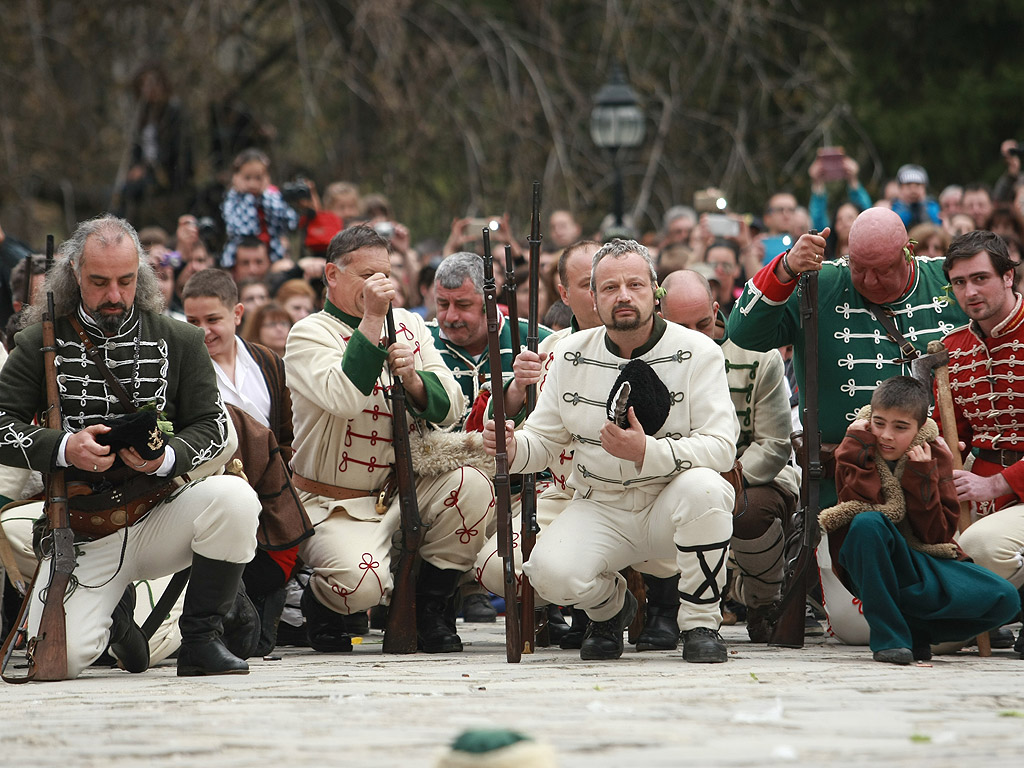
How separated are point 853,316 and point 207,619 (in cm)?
311

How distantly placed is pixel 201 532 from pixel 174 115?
7.28 metres

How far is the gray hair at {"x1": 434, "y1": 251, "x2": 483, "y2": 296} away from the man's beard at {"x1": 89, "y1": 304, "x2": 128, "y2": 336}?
182 centimetres

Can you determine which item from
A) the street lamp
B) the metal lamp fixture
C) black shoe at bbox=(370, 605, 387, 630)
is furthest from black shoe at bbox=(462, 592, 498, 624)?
the metal lamp fixture

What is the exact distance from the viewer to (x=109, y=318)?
585cm

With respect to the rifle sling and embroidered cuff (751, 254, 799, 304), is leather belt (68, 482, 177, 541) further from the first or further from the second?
the rifle sling

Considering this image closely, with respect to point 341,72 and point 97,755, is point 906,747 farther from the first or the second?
point 341,72

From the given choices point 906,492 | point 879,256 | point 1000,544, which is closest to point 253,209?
point 879,256

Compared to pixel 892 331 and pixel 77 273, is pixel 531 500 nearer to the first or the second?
pixel 892 331

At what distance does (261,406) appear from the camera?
23.5 ft

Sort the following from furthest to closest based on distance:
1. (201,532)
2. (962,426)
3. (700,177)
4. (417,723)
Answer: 1. (700,177)
2. (962,426)
3. (201,532)
4. (417,723)

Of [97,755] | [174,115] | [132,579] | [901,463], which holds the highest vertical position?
[174,115]

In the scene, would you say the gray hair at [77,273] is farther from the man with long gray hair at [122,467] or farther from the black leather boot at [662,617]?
the black leather boot at [662,617]

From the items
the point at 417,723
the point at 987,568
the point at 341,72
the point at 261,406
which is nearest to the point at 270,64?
the point at 341,72

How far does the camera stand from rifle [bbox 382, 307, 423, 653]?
21.9 feet
